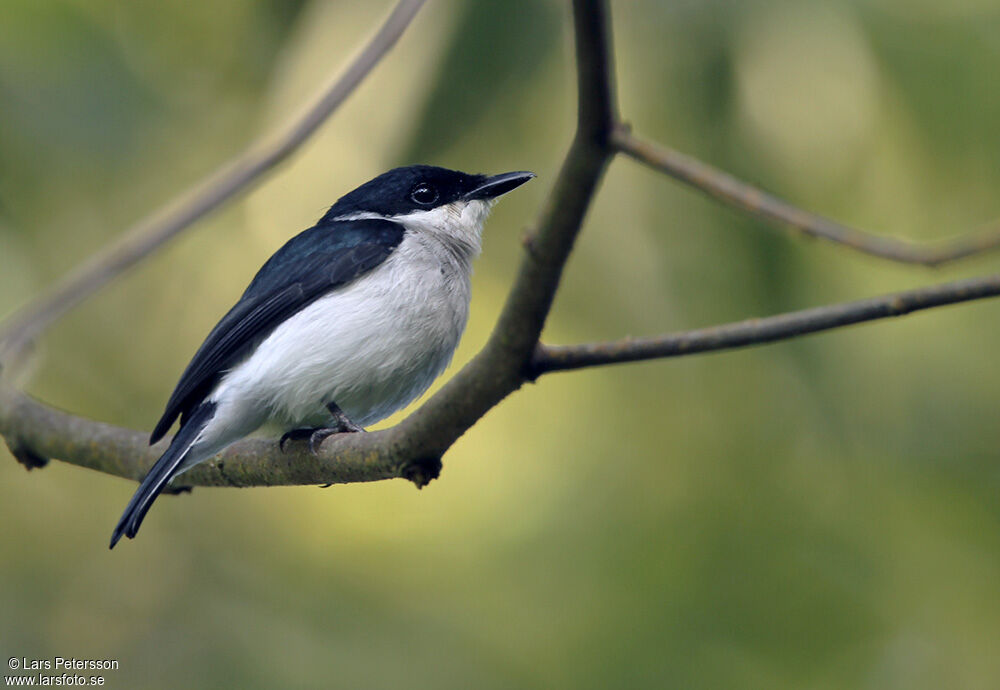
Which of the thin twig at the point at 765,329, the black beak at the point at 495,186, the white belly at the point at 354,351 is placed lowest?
the white belly at the point at 354,351

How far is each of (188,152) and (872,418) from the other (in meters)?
5.03

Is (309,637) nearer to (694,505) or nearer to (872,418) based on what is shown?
(694,505)

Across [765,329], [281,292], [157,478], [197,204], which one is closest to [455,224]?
[281,292]

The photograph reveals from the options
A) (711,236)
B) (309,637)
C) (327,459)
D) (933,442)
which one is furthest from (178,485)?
(933,442)

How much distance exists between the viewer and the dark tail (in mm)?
3711

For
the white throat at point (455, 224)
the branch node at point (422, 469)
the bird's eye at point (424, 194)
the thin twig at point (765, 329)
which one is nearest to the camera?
the thin twig at point (765, 329)

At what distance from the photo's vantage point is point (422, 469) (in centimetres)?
302

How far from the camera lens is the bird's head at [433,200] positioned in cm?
492

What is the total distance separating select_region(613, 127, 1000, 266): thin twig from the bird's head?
9.32 feet

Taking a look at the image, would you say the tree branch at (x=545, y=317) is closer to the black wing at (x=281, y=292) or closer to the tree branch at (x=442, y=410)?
the tree branch at (x=442, y=410)

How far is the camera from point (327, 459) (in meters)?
3.55

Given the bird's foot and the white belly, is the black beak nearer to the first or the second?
the white belly

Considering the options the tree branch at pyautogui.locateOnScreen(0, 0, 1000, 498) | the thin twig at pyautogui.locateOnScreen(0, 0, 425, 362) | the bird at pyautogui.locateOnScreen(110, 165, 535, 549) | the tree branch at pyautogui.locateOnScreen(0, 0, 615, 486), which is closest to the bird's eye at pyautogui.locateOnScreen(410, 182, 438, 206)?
the bird at pyautogui.locateOnScreen(110, 165, 535, 549)

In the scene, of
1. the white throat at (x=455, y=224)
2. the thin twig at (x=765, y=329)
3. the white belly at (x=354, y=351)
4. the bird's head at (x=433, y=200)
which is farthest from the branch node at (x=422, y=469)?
the bird's head at (x=433, y=200)
